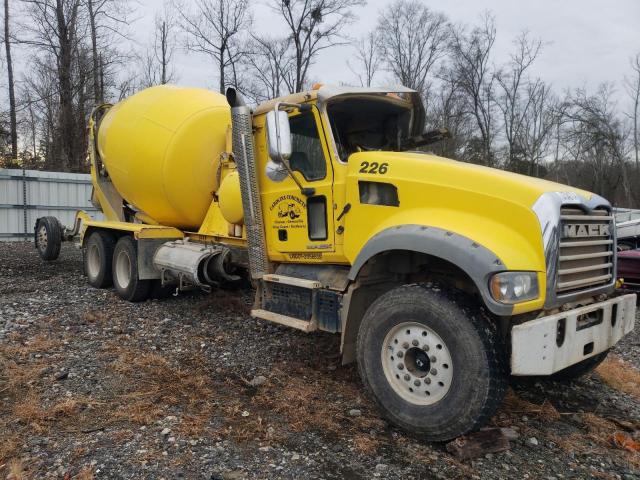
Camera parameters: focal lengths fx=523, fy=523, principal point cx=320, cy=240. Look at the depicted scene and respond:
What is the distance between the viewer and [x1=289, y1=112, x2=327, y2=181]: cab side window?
15.1ft

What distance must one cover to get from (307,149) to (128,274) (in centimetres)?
434

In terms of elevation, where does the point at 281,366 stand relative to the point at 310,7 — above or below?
below

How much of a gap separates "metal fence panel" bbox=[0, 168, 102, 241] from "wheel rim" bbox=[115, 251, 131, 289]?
8.24m

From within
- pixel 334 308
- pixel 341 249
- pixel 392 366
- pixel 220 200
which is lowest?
pixel 392 366

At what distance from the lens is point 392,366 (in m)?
3.82

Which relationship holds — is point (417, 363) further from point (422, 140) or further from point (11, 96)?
point (11, 96)

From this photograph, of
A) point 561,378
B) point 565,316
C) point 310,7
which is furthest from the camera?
point 310,7

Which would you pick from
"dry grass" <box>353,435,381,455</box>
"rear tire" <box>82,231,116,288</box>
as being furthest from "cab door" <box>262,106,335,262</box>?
"rear tire" <box>82,231,116,288</box>

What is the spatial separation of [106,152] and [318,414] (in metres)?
5.89

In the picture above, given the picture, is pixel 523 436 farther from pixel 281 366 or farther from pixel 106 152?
pixel 106 152

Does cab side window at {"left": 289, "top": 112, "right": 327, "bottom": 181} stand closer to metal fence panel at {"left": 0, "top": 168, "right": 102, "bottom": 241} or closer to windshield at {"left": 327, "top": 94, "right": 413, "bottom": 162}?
windshield at {"left": 327, "top": 94, "right": 413, "bottom": 162}

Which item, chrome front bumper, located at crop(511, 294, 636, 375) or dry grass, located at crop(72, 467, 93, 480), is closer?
dry grass, located at crop(72, 467, 93, 480)

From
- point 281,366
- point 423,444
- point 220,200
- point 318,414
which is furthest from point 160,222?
point 423,444

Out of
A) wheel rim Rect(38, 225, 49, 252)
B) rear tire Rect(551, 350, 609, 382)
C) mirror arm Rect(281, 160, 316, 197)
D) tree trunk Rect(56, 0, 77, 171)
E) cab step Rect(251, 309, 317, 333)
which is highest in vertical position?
tree trunk Rect(56, 0, 77, 171)
